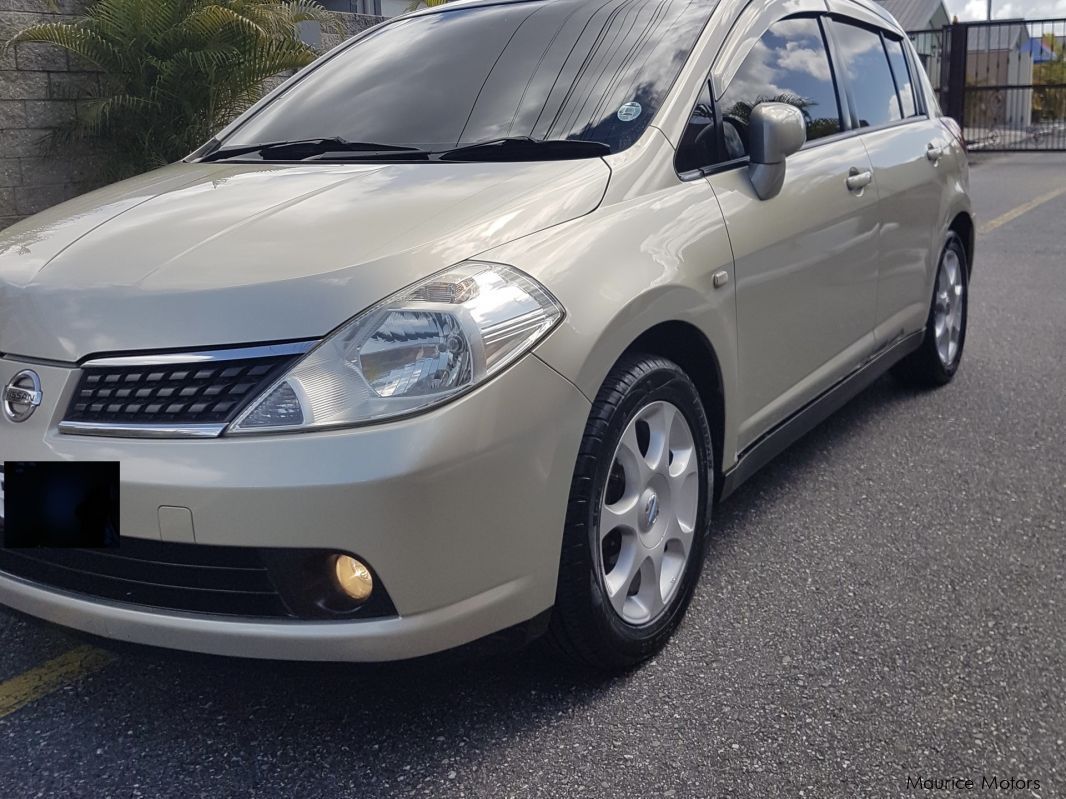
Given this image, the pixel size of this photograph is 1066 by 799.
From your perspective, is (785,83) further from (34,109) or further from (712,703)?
(34,109)

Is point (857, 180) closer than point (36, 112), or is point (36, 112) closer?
point (857, 180)

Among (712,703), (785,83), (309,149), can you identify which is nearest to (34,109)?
(309,149)

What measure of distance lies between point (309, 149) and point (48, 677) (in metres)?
1.55

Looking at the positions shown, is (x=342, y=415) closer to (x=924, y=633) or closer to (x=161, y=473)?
(x=161, y=473)

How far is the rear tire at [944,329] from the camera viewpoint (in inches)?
187

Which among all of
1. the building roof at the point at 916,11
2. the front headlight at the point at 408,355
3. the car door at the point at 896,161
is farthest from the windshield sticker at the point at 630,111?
the building roof at the point at 916,11

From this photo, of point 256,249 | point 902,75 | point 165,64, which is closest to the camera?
point 256,249

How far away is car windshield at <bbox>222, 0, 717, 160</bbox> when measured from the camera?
2914 mm

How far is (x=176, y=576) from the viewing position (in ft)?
6.89

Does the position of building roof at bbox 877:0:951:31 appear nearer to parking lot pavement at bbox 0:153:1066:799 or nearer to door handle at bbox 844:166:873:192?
door handle at bbox 844:166:873:192

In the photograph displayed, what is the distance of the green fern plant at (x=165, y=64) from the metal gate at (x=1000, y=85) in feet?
42.9

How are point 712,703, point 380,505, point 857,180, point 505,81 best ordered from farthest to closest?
point 857,180 → point 505,81 → point 712,703 → point 380,505

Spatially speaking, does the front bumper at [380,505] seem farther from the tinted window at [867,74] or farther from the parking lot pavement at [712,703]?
the tinted window at [867,74]

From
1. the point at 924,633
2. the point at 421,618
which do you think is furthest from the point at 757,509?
A: the point at 421,618
